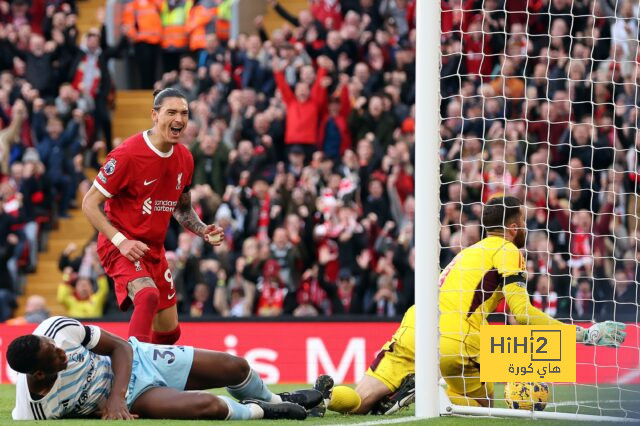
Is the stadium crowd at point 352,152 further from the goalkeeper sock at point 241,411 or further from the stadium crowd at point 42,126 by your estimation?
the goalkeeper sock at point 241,411

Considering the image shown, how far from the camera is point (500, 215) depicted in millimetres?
8227

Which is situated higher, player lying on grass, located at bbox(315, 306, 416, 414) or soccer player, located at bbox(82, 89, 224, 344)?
soccer player, located at bbox(82, 89, 224, 344)

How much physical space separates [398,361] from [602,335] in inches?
53.3

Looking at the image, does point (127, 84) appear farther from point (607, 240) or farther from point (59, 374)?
point (59, 374)

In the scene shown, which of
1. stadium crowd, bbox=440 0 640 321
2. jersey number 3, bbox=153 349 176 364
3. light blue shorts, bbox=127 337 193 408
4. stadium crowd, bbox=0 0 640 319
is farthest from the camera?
stadium crowd, bbox=0 0 640 319

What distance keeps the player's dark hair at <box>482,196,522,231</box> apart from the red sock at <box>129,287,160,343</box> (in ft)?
7.25

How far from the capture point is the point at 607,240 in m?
13.2

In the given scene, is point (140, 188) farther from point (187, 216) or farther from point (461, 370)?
point (461, 370)

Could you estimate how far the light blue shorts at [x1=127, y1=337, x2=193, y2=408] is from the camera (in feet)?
24.0

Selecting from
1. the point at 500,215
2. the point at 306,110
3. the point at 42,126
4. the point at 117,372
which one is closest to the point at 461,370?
the point at 500,215

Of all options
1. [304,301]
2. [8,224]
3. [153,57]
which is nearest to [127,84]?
[153,57]

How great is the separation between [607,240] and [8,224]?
314 inches

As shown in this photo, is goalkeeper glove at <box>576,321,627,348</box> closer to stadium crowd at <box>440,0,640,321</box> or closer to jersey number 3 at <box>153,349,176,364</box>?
jersey number 3 at <box>153,349,176,364</box>

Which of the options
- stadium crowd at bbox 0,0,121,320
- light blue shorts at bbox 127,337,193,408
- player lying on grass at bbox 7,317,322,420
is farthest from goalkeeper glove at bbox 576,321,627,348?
stadium crowd at bbox 0,0,121,320
